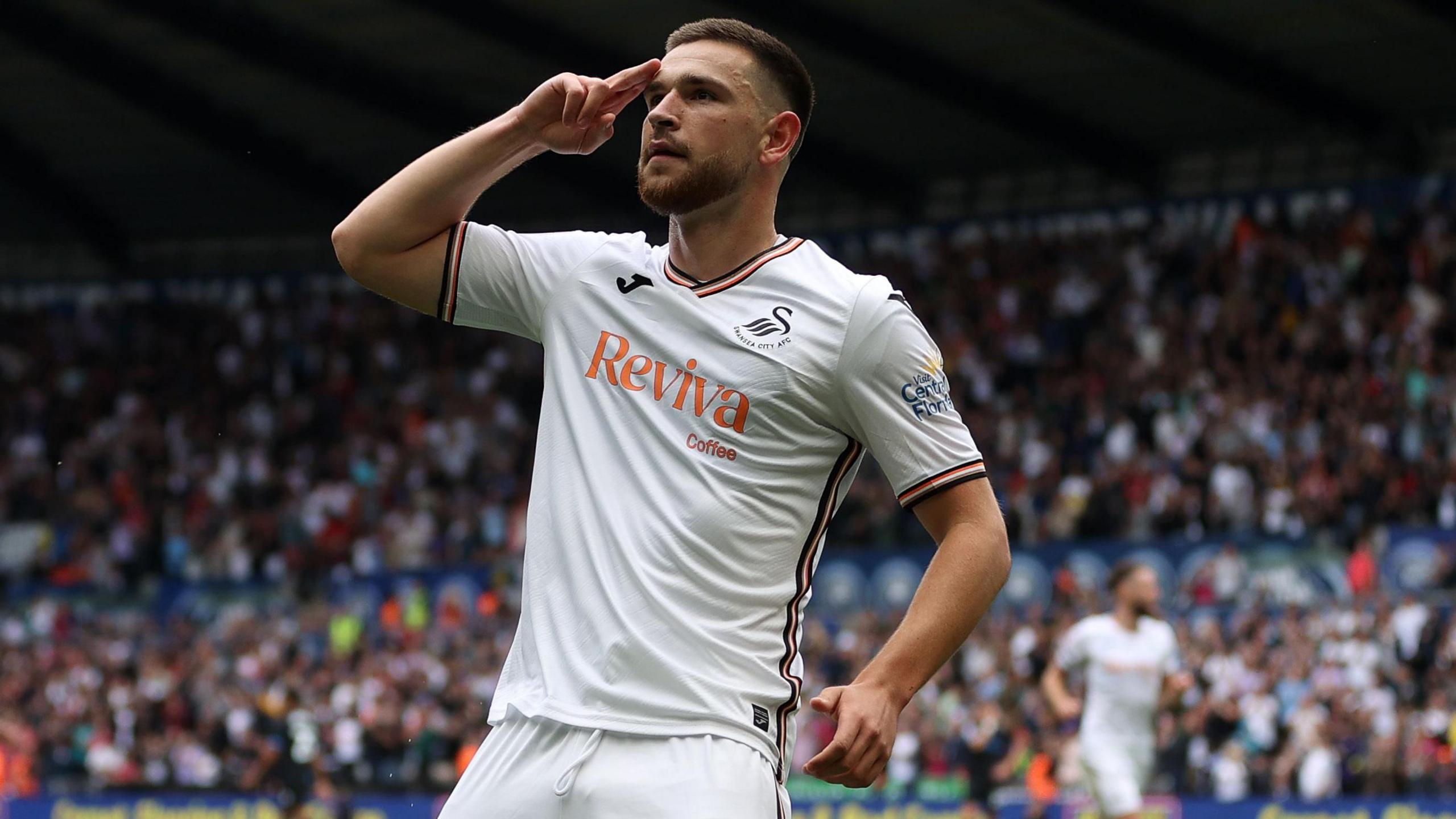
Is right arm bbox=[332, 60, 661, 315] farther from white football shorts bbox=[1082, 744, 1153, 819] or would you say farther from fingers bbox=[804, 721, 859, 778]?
white football shorts bbox=[1082, 744, 1153, 819]

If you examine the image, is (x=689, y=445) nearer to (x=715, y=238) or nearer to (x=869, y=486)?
Answer: (x=715, y=238)

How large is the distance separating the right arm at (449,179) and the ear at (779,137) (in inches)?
10.0

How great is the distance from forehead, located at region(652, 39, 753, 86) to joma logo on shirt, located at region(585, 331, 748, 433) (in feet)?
1.67

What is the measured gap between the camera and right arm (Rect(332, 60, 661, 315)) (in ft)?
11.9

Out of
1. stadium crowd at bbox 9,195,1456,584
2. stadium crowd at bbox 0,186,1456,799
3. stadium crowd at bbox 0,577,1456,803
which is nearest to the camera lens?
stadium crowd at bbox 0,577,1456,803

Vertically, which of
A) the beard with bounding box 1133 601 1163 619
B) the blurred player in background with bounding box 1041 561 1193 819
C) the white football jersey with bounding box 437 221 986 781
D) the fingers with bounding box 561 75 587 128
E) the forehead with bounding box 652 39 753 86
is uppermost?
the forehead with bounding box 652 39 753 86

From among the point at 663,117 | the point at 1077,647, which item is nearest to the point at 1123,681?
the point at 1077,647

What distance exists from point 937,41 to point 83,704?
1338 centimetres

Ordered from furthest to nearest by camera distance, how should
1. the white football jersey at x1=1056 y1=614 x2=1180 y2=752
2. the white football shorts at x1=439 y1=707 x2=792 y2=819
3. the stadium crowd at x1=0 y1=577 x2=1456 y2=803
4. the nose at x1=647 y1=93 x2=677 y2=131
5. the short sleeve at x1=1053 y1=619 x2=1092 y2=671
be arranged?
the stadium crowd at x1=0 y1=577 x2=1456 y2=803 → the short sleeve at x1=1053 y1=619 x2=1092 y2=671 → the white football jersey at x1=1056 y1=614 x2=1180 y2=752 → the nose at x1=647 y1=93 x2=677 y2=131 → the white football shorts at x1=439 y1=707 x2=792 y2=819

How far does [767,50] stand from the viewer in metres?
3.69

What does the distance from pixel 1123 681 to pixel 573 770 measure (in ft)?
28.4

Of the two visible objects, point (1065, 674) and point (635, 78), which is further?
point (1065, 674)

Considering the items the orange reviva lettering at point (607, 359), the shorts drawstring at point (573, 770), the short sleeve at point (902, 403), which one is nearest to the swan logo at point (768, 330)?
the short sleeve at point (902, 403)

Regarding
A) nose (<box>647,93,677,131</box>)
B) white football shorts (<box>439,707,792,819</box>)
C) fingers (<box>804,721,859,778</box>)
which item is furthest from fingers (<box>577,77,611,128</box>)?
fingers (<box>804,721,859,778</box>)
